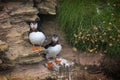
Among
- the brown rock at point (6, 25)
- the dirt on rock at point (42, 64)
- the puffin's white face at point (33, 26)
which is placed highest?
the brown rock at point (6, 25)

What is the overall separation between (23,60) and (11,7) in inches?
35.8

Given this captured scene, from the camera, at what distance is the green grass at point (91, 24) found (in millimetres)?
5848

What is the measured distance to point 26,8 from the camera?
5.60 m

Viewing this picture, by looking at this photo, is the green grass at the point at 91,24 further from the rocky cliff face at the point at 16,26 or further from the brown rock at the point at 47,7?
the rocky cliff face at the point at 16,26

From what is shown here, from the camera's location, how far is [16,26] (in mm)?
5512

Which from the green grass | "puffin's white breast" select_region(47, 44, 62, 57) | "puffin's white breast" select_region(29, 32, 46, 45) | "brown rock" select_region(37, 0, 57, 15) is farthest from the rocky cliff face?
the green grass

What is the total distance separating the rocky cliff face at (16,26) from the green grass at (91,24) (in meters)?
0.44

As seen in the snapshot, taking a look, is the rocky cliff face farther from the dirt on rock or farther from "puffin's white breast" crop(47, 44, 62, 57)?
"puffin's white breast" crop(47, 44, 62, 57)

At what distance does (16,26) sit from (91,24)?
4.32ft

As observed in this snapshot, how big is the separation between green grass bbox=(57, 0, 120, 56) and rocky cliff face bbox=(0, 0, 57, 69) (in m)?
0.44

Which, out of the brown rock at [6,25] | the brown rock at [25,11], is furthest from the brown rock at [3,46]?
the brown rock at [25,11]

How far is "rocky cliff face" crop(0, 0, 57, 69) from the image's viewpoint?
516 centimetres

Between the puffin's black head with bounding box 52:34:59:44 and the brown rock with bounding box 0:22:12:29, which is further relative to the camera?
the puffin's black head with bounding box 52:34:59:44

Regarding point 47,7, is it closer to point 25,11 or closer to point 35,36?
point 25,11
